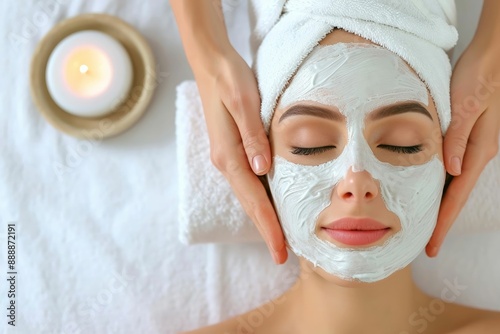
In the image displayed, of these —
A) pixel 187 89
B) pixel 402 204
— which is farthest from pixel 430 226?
pixel 187 89

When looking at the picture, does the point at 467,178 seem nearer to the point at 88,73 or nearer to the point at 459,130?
the point at 459,130

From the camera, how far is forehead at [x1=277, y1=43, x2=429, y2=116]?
1064 millimetres

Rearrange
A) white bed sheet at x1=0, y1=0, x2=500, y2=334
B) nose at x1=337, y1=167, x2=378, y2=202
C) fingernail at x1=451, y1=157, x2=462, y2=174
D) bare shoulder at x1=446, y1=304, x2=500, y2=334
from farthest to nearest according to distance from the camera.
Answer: white bed sheet at x1=0, y1=0, x2=500, y2=334, bare shoulder at x1=446, y1=304, x2=500, y2=334, fingernail at x1=451, y1=157, x2=462, y2=174, nose at x1=337, y1=167, x2=378, y2=202

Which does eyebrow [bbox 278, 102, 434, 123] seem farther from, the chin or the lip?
the chin

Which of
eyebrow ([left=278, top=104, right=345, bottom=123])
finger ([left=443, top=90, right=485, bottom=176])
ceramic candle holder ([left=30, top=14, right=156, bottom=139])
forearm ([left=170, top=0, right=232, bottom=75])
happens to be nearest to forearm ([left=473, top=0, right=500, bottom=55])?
finger ([left=443, top=90, right=485, bottom=176])

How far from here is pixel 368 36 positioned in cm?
110

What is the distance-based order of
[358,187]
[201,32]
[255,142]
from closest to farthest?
[358,187] < [255,142] < [201,32]

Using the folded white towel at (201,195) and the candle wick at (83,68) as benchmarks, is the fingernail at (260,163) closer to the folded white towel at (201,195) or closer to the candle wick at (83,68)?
the folded white towel at (201,195)

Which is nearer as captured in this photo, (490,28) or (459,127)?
(459,127)

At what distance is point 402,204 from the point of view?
1.06 meters

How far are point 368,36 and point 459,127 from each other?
0.25 metres

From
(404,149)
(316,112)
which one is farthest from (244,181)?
(404,149)

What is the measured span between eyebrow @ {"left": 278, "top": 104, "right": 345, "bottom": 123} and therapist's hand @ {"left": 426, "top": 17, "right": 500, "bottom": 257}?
0.23 meters

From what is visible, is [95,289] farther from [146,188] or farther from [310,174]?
[310,174]
